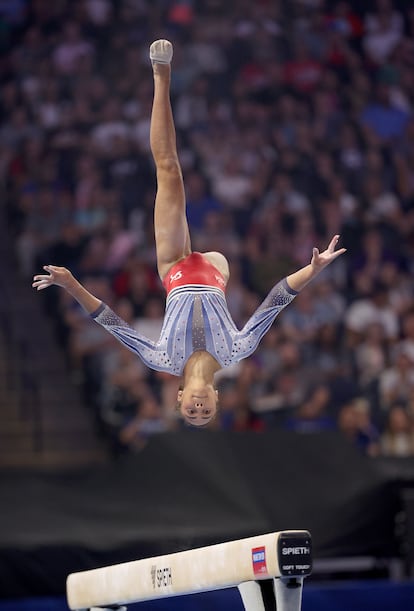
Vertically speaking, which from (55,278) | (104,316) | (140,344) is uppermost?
(55,278)

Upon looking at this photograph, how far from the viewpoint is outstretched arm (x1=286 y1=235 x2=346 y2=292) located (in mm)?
5434

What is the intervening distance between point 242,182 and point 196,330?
243 inches

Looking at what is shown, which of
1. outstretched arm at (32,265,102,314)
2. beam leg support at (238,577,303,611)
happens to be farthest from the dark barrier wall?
beam leg support at (238,577,303,611)

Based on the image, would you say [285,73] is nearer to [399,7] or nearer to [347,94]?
[347,94]

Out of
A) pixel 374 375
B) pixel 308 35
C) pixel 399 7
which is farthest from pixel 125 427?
pixel 399 7

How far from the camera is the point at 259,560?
182 inches

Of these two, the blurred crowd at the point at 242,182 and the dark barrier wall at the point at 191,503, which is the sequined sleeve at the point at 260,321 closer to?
the dark barrier wall at the point at 191,503

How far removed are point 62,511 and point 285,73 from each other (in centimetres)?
711

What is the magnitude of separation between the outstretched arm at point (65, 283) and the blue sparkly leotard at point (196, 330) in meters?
0.06

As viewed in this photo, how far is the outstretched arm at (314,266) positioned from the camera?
5.43 metres

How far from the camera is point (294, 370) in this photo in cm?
974

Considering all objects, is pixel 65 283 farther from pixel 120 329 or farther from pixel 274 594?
pixel 274 594

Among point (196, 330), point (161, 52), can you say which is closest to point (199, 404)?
point (196, 330)

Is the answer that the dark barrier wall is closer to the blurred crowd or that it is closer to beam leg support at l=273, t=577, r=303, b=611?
the blurred crowd
